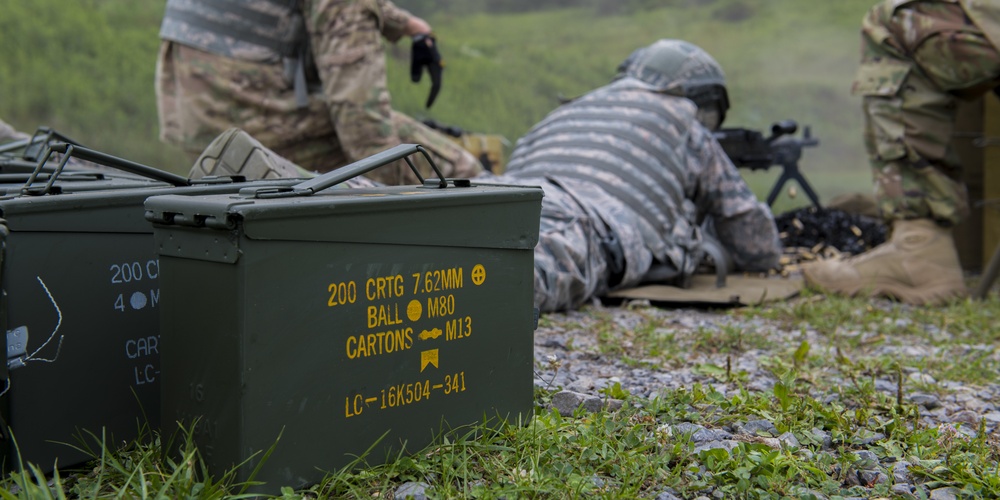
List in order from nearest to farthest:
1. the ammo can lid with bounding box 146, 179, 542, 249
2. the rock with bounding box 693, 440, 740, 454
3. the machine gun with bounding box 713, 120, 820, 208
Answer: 1. the ammo can lid with bounding box 146, 179, 542, 249
2. the rock with bounding box 693, 440, 740, 454
3. the machine gun with bounding box 713, 120, 820, 208

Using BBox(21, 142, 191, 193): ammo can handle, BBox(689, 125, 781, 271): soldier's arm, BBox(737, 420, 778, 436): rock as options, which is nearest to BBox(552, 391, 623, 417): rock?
BBox(737, 420, 778, 436): rock

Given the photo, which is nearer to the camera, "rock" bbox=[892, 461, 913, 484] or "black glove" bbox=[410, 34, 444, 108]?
"rock" bbox=[892, 461, 913, 484]

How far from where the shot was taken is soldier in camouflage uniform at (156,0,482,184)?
448cm

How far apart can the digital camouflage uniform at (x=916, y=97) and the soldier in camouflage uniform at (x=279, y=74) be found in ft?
6.78

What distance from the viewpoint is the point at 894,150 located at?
4.37 m

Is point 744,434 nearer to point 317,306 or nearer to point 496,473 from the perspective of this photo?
point 496,473

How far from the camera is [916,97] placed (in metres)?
4.32

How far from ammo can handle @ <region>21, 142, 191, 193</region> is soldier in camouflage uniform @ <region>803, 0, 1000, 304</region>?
3.37 m

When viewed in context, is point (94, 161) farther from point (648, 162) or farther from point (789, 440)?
point (648, 162)

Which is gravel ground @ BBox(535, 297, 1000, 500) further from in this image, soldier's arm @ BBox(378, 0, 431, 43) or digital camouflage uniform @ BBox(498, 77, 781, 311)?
soldier's arm @ BBox(378, 0, 431, 43)

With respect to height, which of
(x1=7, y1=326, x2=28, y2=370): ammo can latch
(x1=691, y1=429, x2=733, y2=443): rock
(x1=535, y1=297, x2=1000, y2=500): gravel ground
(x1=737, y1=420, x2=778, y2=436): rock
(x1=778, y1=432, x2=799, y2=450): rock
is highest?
(x1=7, y1=326, x2=28, y2=370): ammo can latch

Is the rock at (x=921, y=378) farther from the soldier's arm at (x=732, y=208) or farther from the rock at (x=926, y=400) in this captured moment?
the soldier's arm at (x=732, y=208)

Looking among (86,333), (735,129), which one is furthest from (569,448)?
(735,129)

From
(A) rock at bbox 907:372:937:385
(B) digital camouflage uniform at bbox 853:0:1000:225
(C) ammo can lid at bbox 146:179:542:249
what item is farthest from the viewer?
(B) digital camouflage uniform at bbox 853:0:1000:225
